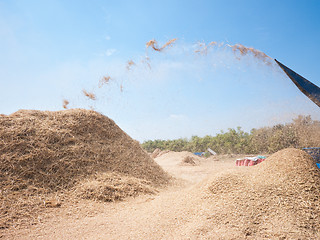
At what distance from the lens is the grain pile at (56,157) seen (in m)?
3.97

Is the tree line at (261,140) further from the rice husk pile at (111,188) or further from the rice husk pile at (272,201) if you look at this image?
the rice husk pile at (111,188)

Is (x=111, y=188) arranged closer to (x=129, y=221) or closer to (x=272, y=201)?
(x=129, y=221)

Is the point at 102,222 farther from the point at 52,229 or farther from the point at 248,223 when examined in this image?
the point at 248,223

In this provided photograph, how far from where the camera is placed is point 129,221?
3.12m

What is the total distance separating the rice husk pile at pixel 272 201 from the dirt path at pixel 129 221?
0.67 ft

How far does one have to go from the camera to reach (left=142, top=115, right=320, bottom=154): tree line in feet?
27.6

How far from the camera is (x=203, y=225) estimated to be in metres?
2.54

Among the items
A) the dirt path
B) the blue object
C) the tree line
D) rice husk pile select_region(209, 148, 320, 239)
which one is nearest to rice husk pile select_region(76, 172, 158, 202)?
the dirt path

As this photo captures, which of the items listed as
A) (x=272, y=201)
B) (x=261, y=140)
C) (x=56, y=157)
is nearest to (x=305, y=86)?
(x=272, y=201)

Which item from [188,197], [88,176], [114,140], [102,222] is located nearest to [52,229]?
[102,222]

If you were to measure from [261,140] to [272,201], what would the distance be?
11.3m

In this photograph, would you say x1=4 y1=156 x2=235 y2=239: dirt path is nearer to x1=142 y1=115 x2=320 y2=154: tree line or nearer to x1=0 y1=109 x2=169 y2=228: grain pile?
x1=0 y1=109 x2=169 y2=228: grain pile

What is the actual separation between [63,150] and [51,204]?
1.36m

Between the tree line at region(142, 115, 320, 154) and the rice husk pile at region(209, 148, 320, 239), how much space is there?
15.3 ft
